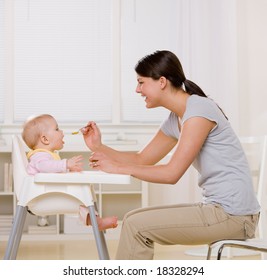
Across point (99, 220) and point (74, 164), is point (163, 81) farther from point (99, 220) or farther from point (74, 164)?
point (99, 220)

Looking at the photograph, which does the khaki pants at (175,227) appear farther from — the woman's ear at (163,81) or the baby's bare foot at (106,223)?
the woman's ear at (163,81)

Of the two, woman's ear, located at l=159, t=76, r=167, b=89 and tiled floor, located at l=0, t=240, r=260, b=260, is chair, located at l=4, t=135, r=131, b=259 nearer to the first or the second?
woman's ear, located at l=159, t=76, r=167, b=89

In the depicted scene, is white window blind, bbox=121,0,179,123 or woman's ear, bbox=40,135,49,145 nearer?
Answer: woman's ear, bbox=40,135,49,145

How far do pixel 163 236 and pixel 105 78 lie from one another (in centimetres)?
366

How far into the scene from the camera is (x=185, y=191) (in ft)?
16.6

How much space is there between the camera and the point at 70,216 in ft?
17.4

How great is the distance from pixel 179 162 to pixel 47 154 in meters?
0.61

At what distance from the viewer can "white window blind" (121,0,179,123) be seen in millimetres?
5605

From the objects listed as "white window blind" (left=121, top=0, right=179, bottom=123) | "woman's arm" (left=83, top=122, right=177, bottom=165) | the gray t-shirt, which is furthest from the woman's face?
"white window blind" (left=121, top=0, right=179, bottom=123)

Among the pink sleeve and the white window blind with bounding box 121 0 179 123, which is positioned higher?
the white window blind with bounding box 121 0 179 123

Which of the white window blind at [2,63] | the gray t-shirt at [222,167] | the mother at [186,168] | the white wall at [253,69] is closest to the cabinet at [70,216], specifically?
the white window blind at [2,63]

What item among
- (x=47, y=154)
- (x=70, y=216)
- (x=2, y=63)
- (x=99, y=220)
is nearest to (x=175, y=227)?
(x=99, y=220)

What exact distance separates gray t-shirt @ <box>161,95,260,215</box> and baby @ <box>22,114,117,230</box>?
1.41ft
